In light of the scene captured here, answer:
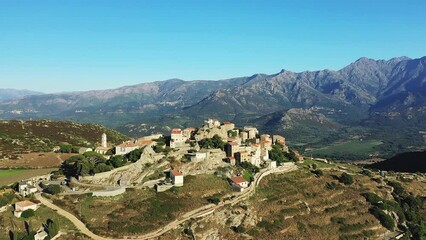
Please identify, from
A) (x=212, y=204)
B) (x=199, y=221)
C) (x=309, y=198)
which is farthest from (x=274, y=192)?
(x=199, y=221)

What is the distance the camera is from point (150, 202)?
6656cm

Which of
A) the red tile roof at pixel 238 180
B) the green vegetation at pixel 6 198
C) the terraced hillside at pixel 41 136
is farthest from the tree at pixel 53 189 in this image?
the terraced hillside at pixel 41 136

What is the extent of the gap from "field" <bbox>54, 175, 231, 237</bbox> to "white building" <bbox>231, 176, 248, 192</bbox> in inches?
66.9

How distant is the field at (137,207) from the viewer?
195 feet

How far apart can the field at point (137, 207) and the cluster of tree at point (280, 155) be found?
85.8 ft

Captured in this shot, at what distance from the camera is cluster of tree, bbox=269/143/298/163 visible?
320ft

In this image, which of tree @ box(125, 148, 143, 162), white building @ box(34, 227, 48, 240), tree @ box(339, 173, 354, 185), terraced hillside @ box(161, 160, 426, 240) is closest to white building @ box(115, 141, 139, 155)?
tree @ box(125, 148, 143, 162)

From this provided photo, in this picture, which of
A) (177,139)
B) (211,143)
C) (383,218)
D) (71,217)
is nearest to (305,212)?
(383,218)

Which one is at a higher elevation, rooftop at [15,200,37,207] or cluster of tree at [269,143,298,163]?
rooftop at [15,200,37,207]

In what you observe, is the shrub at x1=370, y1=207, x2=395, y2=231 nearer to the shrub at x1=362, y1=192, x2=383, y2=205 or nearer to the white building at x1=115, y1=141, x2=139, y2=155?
the shrub at x1=362, y1=192, x2=383, y2=205

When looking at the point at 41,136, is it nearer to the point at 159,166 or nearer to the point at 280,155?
the point at 159,166

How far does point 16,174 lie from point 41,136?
59.7m

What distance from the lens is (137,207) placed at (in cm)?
6481

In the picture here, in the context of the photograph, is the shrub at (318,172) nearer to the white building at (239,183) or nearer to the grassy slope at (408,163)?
the white building at (239,183)
